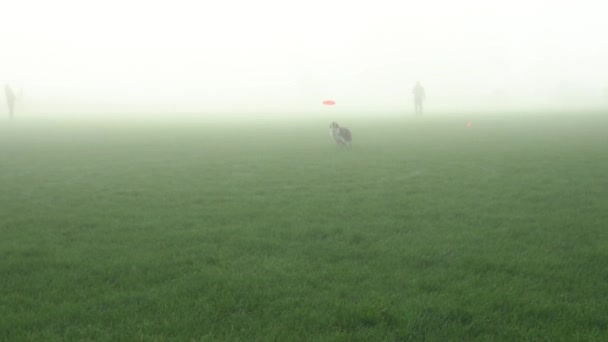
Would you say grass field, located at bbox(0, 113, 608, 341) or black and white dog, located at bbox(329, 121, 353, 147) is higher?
black and white dog, located at bbox(329, 121, 353, 147)

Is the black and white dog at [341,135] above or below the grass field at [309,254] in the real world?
above

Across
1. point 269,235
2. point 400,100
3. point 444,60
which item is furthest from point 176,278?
point 444,60

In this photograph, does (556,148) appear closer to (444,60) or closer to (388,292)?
(388,292)

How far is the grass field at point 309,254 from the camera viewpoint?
17.8ft

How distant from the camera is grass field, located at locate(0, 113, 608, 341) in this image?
5426mm

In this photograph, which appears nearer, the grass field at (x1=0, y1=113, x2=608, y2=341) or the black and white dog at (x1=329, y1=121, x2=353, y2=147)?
the grass field at (x1=0, y1=113, x2=608, y2=341)

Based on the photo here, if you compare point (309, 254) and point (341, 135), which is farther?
point (341, 135)

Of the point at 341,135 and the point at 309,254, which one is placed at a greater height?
the point at 341,135

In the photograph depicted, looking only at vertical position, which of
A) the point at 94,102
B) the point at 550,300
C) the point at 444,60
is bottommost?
the point at 550,300

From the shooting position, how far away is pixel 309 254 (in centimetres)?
759

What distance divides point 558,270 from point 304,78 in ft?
428

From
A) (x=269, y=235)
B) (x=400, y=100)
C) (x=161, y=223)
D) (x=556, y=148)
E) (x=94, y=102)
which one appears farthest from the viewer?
(x=400, y=100)

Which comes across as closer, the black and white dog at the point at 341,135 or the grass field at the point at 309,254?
the grass field at the point at 309,254

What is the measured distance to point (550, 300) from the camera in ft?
19.2
